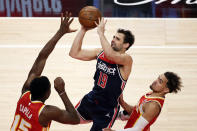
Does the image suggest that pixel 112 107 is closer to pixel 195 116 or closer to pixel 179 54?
pixel 195 116

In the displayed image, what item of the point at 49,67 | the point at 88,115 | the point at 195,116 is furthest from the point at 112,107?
the point at 49,67

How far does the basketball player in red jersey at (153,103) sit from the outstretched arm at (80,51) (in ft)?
2.59

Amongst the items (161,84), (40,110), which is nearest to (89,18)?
(161,84)

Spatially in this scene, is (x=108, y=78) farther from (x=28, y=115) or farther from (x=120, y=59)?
(x=28, y=115)

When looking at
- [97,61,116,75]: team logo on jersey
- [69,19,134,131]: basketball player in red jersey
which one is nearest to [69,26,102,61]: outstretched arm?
[69,19,134,131]: basketball player in red jersey

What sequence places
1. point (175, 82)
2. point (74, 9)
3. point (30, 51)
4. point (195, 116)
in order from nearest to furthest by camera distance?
point (175, 82)
point (195, 116)
point (30, 51)
point (74, 9)

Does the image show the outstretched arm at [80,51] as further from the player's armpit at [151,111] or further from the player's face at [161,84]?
the player's armpit at [151,111]

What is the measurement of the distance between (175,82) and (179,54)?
3.49 meters

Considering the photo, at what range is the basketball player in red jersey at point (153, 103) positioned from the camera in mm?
3205

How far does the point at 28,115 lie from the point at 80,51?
1187mm

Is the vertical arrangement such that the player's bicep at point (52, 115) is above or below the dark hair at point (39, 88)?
below

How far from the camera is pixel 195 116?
5008 millimetres

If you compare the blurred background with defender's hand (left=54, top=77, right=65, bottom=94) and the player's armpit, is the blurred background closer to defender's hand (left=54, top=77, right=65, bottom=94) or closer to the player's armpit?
the player's armpit

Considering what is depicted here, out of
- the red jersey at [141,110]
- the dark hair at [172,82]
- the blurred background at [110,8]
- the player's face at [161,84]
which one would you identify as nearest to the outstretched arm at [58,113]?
the red jersey at [141,110]
